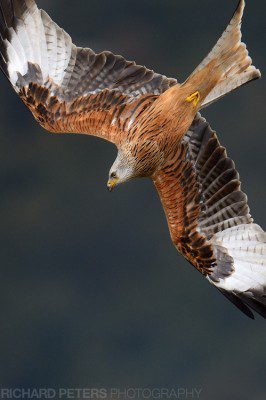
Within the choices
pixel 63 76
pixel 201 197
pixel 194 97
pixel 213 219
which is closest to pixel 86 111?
pixel 63 76

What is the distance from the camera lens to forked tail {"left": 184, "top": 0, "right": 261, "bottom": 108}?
5727 millimetres

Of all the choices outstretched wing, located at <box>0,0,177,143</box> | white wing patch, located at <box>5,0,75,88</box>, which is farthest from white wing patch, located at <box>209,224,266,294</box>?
white wing patch, located at <box>5,0,75,88</box>

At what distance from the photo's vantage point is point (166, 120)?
574 cm

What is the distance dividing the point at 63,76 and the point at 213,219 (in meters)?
1.51

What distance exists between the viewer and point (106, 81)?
6441 mm

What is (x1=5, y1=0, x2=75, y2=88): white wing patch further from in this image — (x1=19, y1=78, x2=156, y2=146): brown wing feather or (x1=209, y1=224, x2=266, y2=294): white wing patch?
(x1=209, y1=224, x2=266, y2=294): white wing patch

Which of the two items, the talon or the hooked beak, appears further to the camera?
the talon

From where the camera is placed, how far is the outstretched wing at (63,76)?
20.5ft

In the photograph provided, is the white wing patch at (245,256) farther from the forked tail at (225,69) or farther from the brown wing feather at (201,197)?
the forked tail at (225,69)

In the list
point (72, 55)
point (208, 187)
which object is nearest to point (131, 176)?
point (208, 187)

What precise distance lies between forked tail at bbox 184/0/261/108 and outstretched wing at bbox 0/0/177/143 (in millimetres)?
508

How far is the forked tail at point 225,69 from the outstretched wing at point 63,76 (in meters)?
0.51

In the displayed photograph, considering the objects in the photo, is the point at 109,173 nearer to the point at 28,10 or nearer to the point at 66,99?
the point at 66,99

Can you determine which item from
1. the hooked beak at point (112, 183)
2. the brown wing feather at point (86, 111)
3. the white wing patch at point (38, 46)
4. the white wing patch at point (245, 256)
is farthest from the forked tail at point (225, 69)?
the white wing patch at point (38, 46)
